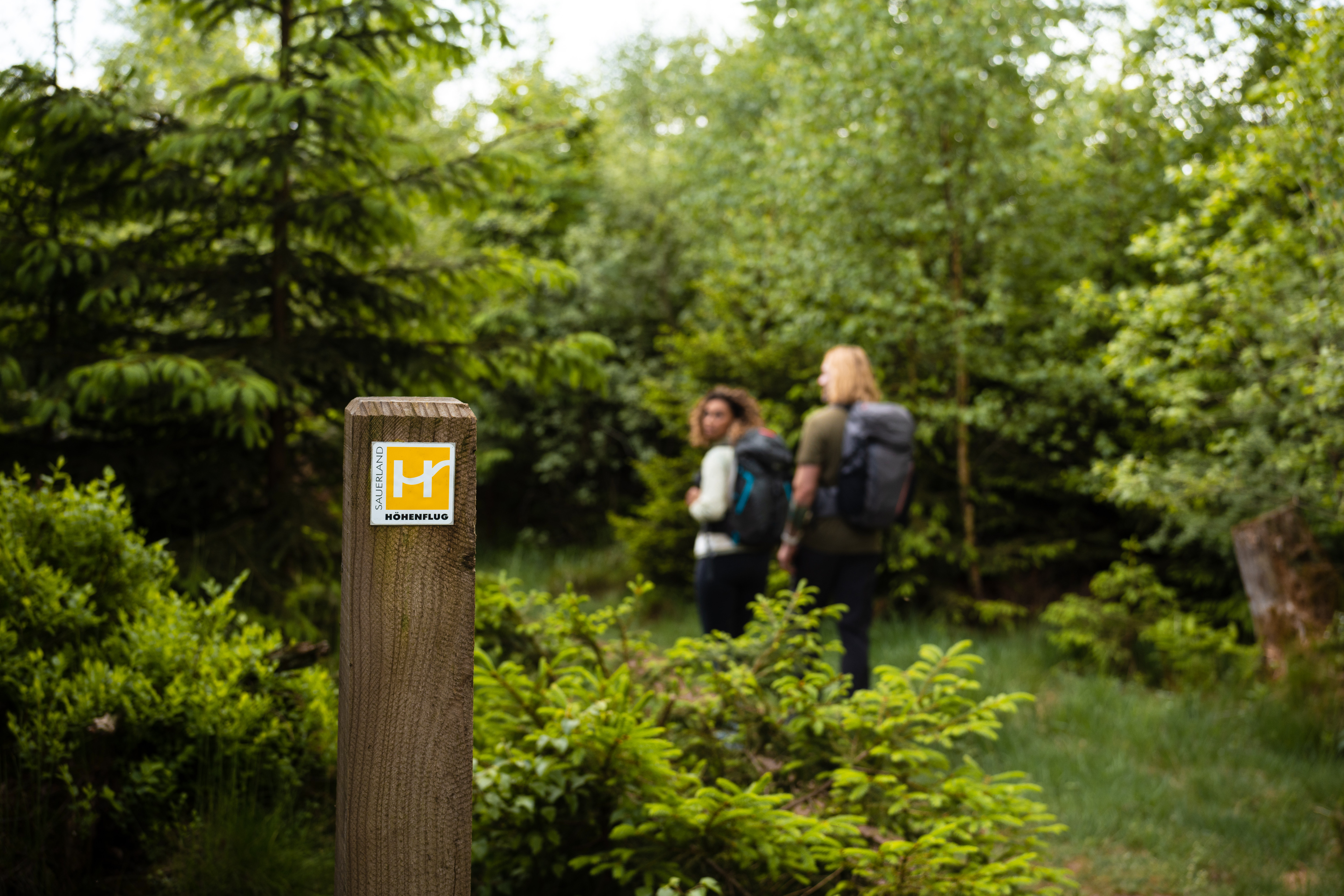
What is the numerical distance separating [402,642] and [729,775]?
1.78 metres

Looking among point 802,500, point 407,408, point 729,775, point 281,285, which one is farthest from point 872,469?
point 407,408

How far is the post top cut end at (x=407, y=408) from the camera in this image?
1.71m

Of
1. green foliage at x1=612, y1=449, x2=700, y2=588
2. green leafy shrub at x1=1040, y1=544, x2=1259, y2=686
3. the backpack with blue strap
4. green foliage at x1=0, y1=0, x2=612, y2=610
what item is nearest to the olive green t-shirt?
the backpack with blue strap

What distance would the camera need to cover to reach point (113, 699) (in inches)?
110

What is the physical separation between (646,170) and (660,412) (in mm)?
4470

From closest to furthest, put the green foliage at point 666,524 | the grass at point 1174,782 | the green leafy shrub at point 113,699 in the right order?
the green leafy shrub at point 113,699
the grass at point 1174,782
the green foliage at point 666,524

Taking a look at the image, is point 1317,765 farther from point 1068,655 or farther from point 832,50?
point 832,50

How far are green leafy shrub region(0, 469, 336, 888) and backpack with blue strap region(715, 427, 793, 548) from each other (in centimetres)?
236

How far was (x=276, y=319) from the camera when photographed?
4.79m

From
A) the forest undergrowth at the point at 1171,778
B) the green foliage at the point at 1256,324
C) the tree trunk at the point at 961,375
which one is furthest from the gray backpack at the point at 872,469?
the tree trunk at the point at 961,375

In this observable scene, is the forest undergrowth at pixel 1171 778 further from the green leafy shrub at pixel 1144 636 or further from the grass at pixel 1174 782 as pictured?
the green leafy shrub at pixel 1144 636

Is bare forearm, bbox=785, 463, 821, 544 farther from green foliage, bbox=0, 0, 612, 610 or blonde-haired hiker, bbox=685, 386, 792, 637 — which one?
green foliage, bbox=0, 0, 612, 610

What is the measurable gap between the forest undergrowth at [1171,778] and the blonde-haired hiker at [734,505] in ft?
5.09

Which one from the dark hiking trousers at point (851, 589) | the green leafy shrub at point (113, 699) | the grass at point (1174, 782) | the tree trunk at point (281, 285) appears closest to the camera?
the green leafy shrub at point (113, 699)
